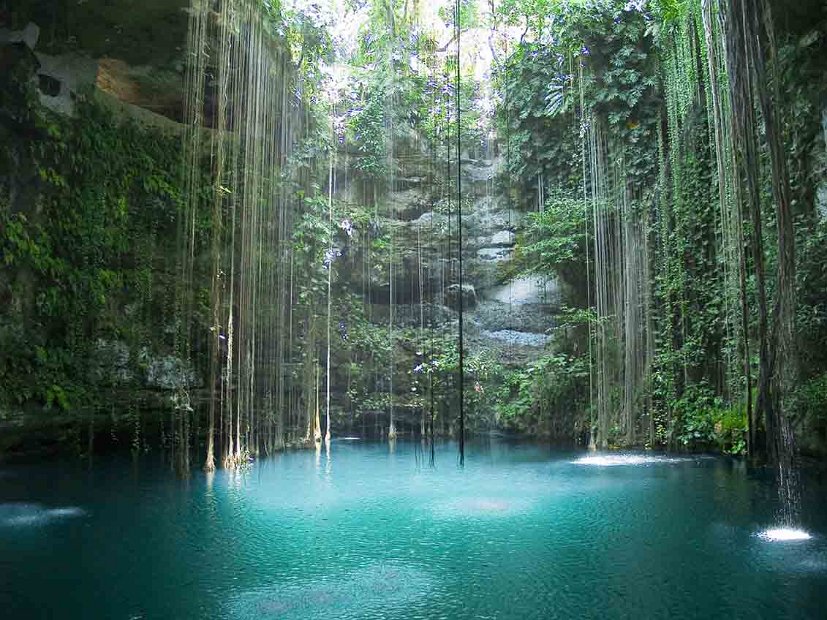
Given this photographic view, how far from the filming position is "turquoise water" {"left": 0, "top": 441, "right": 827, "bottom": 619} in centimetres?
299

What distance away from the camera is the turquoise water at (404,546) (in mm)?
2994

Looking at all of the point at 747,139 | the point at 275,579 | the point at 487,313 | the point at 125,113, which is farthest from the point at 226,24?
the point at 487,313

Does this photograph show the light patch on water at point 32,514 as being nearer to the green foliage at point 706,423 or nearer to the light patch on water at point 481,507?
the light patch on water at point 481,507

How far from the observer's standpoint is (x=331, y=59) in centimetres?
1015

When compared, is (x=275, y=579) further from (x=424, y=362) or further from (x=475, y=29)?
(x=475, y=29)

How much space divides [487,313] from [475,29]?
4987 millimetres

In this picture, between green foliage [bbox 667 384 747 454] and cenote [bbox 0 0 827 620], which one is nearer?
cenote [bbox 0 0 827 620]

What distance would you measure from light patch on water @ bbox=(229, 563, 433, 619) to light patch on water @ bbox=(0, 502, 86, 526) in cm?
230

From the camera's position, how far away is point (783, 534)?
405cm

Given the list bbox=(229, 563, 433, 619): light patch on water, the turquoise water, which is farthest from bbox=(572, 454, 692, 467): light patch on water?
bbox=(229, 563, 433, 619): light patch on water

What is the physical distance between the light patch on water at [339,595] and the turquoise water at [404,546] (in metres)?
0.01

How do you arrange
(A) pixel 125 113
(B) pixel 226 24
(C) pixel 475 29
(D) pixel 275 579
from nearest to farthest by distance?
(D) pixel 275 579
(B) pixel 226 24
(A) pixel 125 113
(C) pixel 475 29

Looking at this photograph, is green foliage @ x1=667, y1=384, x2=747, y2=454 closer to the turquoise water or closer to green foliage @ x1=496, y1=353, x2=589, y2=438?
the turquoise water

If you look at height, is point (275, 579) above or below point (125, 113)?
below
